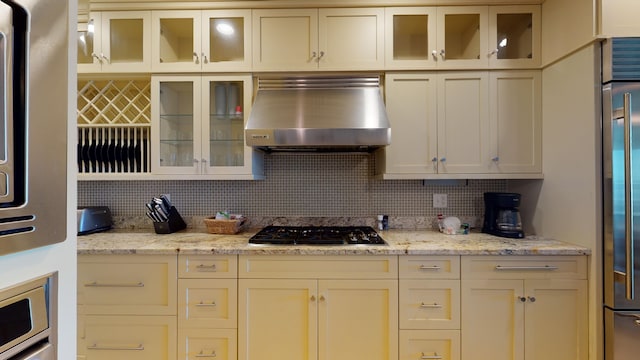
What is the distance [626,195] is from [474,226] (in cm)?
92

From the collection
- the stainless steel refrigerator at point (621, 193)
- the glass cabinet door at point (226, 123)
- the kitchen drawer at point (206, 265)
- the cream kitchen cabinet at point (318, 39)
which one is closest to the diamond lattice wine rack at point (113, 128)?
the glass cabinet door at point (226, 123)

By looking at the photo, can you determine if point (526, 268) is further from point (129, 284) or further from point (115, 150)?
point (115, 150)

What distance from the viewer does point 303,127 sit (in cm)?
180

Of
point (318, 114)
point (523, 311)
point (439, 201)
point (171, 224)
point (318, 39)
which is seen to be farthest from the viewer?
point (439, 201)

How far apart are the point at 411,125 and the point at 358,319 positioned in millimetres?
1255

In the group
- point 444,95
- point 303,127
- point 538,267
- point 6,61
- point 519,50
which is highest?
point 519,50

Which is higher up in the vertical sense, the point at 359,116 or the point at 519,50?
the point at 519,50

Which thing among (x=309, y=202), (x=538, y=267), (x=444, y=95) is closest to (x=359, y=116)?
(x=444, y=95)

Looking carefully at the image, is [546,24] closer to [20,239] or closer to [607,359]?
[607,359]

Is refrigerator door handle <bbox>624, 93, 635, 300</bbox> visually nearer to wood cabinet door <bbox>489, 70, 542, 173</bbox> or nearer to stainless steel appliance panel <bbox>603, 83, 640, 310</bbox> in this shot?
stainless steel appliance panel <bbox>603, 83, 640, 310</bbox>

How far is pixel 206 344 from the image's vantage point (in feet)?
5.35

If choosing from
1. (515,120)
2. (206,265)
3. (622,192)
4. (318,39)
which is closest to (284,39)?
(318,39)

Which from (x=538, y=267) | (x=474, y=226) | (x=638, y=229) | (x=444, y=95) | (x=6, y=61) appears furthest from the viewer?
(x=474, y=226)

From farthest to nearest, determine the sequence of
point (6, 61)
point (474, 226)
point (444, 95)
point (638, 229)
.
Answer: point (474, 226), point (444, 95), point (638, 229), point (6, 61)
